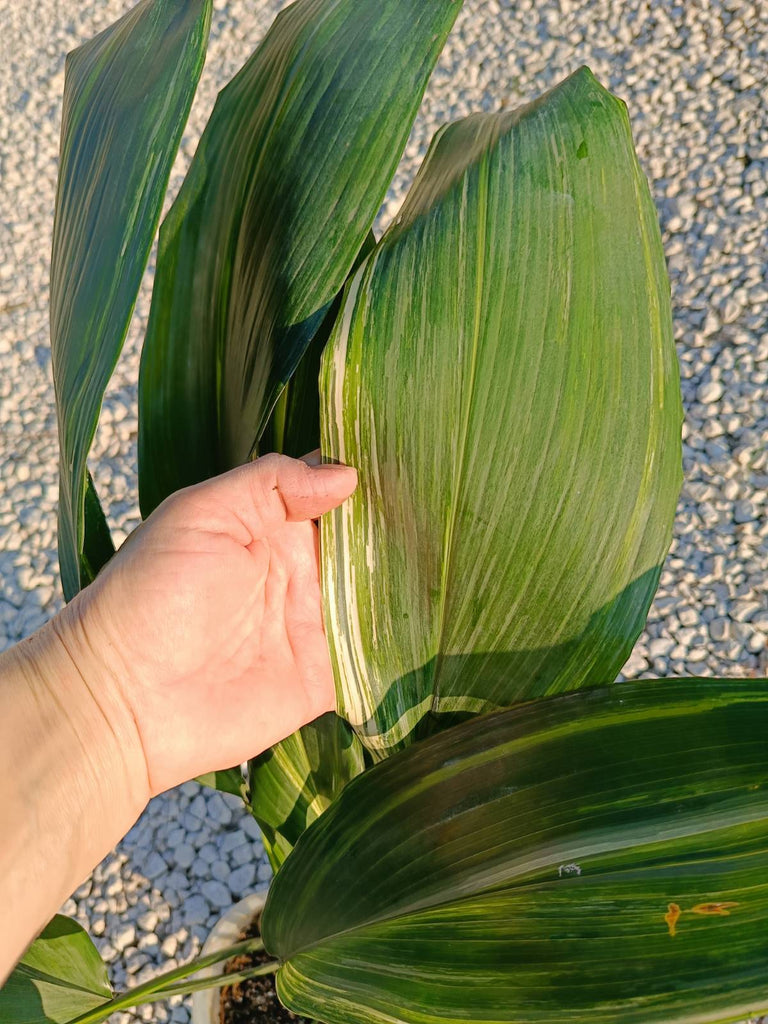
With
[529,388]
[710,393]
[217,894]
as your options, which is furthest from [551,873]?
[710,393]

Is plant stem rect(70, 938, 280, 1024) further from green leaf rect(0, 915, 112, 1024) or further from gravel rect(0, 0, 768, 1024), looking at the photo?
gravel rect(0, 0, 768, 1024)

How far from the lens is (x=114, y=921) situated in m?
1.16

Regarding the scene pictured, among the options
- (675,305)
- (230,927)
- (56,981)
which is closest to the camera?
(56,981)

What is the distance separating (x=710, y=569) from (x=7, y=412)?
1208 mm

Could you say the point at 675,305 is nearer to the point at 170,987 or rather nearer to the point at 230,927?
the point at 230,927

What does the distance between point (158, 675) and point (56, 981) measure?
280 mm

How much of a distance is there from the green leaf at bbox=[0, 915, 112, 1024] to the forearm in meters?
0.15

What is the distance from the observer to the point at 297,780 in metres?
0.73

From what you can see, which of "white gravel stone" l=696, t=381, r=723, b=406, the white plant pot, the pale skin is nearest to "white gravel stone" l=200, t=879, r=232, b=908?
the white plant pot

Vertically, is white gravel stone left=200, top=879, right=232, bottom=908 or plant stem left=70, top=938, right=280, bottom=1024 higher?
plant stem left=70, top=938, right=280, bottom=1024

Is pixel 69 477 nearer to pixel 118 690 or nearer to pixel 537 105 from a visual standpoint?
pixel 118 690

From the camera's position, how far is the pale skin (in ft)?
1.76

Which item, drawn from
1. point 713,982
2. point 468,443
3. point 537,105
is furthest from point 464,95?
point 713,982

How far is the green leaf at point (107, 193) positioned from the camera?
0.53 metres
